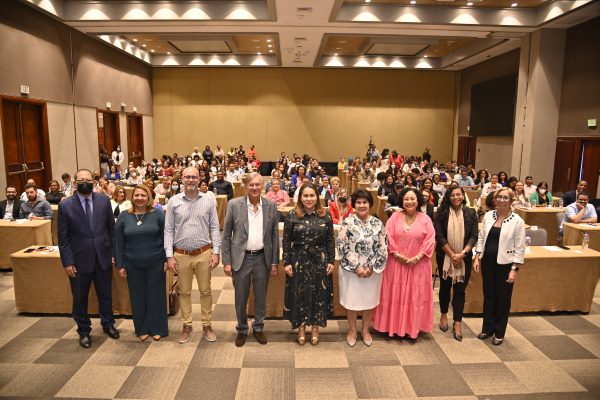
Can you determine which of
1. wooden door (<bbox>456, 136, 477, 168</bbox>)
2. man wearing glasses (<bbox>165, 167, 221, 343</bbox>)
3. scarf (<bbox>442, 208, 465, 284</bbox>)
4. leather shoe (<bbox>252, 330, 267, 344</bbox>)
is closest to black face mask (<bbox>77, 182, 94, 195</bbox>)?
man wearing glasses (<bbox>165, 167, 221, 343</bbox>)

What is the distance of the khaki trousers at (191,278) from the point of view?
3609 millimetres

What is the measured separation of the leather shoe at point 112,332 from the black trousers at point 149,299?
0.19 metres

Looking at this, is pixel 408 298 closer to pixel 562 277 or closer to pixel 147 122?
pixel 562 277

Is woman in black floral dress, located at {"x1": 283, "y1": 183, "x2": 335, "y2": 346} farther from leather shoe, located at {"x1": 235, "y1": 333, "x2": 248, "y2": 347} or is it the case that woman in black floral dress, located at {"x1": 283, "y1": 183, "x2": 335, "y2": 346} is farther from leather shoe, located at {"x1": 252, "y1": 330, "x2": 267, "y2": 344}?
leather shoe, located at {"x1": 235, "y1": 333, "x2": 248, "y2": 347}

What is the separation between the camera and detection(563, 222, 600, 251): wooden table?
5703 millimetres

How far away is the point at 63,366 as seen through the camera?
337cm

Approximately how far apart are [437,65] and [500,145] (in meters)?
5.49

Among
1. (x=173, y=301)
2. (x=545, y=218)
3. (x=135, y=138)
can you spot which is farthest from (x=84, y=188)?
(x=135, y=138)

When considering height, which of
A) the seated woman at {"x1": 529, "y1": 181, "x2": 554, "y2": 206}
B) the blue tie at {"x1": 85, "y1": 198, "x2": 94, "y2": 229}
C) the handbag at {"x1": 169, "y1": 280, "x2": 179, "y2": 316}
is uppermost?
the blue tie at {"x1": 85, "y1": 198, "x2": 94, "y2": 229}

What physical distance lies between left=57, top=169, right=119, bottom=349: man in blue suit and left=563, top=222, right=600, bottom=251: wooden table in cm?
617

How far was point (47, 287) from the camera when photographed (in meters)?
4.25

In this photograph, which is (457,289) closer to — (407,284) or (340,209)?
(407,284)

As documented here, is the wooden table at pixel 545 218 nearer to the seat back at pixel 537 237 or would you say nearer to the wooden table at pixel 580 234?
the wooden table at pixel 580 234

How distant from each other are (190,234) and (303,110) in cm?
1689
